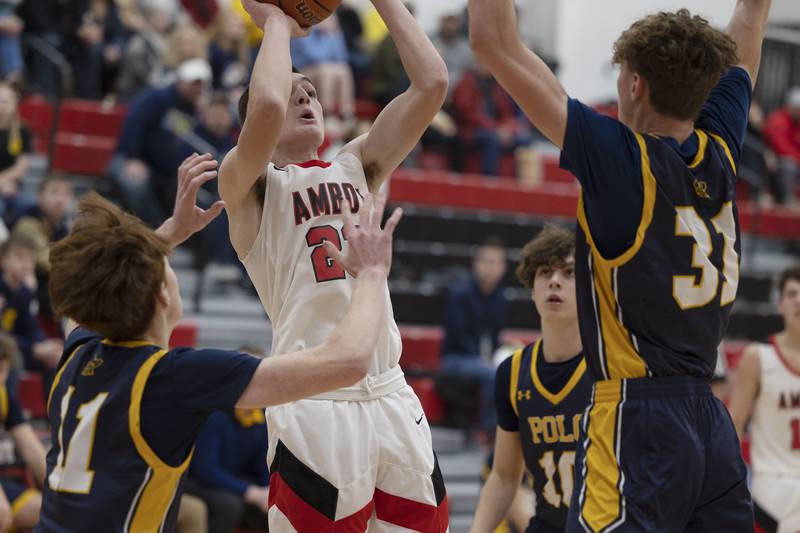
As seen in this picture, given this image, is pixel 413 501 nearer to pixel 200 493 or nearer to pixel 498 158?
pixel 200 493

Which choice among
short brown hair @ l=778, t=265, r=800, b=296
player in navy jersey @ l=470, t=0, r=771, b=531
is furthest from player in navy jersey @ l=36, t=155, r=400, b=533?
short brown hair @ l=778, t=265, r=800, b=296

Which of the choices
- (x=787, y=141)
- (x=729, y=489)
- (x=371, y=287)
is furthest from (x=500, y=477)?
(x=787, y=141)

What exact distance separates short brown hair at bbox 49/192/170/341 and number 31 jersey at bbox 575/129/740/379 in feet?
3.80

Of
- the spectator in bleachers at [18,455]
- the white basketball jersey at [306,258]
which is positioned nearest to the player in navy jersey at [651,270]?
the white basketball jersey at [306,258]

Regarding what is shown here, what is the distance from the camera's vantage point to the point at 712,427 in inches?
126

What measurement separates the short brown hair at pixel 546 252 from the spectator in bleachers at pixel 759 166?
34.9 feet

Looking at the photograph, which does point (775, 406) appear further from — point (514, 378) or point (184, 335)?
point (184, 335)

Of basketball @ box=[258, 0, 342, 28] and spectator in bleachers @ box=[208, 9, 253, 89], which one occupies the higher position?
spectator in bleachers @ box=[208, 9, 253, 89]

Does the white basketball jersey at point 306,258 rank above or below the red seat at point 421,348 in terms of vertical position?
above

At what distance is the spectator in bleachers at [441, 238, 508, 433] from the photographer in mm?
9492

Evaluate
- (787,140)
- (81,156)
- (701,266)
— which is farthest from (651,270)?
(787,140)

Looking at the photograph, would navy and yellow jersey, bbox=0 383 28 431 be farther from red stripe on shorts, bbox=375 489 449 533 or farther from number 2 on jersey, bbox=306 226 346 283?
red stripe on shorts, bbox=375 489 449 533

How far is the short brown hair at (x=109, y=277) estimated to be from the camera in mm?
3000

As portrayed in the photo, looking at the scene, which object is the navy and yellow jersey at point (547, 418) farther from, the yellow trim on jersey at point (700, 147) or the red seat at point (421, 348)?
the red seat at point (421, 348)
